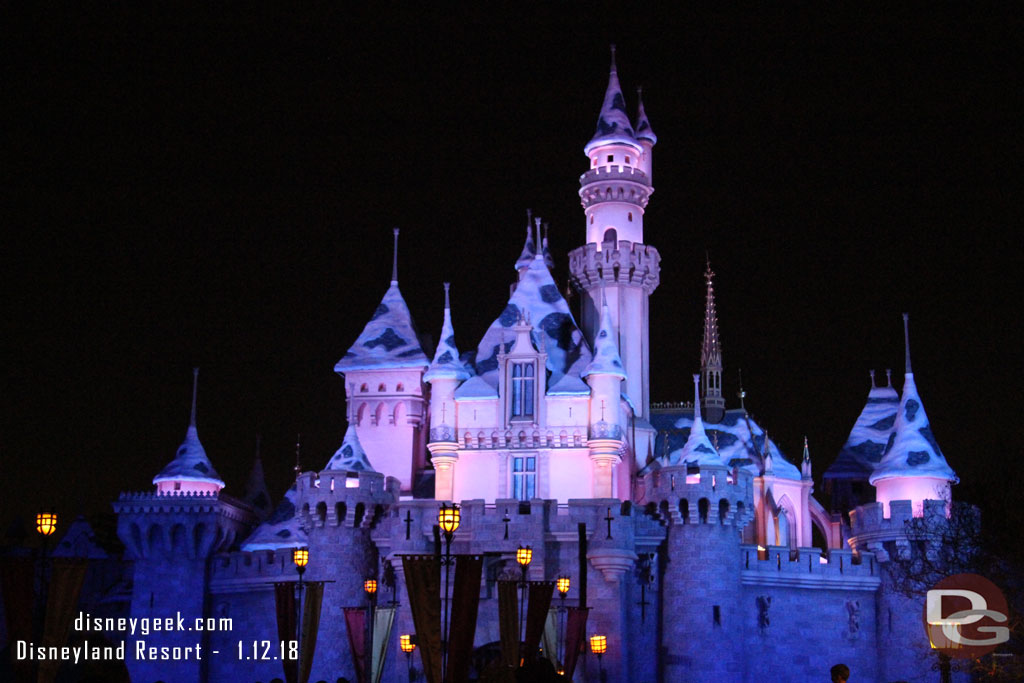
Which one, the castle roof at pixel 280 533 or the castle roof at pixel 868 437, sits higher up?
the castle roof at pixel 868 437

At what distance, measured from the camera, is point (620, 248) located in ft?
182

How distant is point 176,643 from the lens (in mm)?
49719

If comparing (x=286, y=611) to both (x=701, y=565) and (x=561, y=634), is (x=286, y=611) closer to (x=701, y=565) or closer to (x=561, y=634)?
(x=561, y=634)

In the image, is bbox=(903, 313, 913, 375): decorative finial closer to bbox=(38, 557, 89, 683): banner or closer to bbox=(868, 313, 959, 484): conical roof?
bbox=(868, 313, 959, 484): conical roof

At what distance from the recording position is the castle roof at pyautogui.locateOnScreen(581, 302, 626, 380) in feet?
163

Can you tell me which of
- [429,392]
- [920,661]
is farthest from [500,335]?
[920,661]

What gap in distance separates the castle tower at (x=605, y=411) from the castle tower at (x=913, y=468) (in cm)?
949

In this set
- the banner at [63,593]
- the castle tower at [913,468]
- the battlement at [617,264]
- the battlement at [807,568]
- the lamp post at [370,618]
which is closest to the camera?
the banner at [63,593]

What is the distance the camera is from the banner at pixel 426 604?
27734 mm

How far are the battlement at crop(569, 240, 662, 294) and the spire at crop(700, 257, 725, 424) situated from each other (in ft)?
31.8

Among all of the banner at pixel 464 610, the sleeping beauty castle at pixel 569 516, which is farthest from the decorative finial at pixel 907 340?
the banner at pixel 464 610

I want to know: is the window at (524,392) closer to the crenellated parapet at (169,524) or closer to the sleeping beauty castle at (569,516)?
the sleeping beauty castle at (569,516)

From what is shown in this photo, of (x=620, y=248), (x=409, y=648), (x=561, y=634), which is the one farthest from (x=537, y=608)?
(x=620, y=248)

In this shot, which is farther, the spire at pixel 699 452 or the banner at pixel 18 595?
the spire at pixel 699 452
